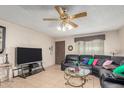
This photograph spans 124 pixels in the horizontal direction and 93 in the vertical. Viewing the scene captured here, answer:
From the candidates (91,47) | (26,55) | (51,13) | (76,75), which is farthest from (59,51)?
(51,13)

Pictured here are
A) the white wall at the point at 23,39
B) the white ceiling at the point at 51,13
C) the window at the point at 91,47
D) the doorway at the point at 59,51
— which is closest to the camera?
the white ceiling at the point at 51,13

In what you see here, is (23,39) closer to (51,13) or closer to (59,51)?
(51,13)

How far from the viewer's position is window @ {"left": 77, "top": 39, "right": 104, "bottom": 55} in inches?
202

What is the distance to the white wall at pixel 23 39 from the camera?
3434mm

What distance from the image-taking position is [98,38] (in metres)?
5.08

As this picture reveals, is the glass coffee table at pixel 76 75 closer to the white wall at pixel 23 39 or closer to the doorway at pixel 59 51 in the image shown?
the white wall at pixel 23 39

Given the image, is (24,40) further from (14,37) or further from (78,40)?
(78,40)

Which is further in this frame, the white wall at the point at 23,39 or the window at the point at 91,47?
the window at the point at 91,47

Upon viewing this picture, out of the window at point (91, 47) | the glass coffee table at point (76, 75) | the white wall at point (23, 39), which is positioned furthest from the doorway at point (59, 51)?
the glass coffee table at point (76, 75)

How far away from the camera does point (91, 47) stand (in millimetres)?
5406

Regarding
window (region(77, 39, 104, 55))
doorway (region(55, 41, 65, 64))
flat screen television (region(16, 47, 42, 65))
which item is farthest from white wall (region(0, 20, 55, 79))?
window (region(77, 39, 104, 55))

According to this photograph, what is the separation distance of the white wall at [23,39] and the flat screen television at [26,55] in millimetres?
240

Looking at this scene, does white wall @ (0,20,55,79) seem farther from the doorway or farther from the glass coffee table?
the glass coffee table
